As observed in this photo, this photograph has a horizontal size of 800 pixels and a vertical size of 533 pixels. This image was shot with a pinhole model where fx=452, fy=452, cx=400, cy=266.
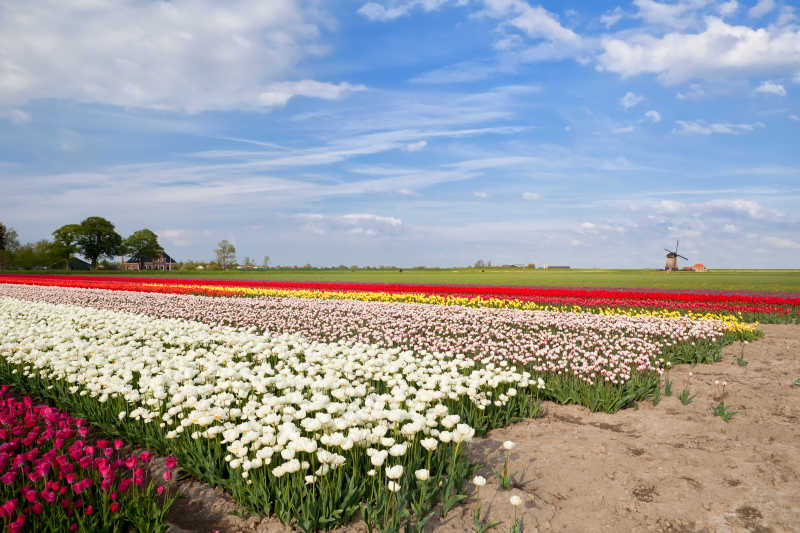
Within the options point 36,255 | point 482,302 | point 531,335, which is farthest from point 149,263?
point 531,335

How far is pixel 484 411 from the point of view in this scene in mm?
6363

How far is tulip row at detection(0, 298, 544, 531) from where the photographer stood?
155 inches

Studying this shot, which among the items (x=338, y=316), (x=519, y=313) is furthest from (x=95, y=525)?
(x=519, y=313)

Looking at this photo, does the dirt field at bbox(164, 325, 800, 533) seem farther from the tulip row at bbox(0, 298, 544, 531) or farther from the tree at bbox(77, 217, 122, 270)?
the tree at bbox(77, 217, 122, 270)

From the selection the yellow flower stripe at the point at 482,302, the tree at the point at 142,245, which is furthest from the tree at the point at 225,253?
the yellow flower stripe at the point at 482,302

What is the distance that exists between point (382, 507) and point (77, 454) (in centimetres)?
290

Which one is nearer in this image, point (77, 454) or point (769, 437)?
point (77, 454)

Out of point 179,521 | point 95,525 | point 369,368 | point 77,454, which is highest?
point 369,368

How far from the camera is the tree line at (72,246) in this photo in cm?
8588

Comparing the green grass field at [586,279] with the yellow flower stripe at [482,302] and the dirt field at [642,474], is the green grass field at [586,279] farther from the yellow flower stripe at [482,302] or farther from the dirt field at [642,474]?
the dirt field at [642,474]

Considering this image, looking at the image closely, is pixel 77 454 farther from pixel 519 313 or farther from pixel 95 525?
pixel 519 313

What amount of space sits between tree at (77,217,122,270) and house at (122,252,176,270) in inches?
404

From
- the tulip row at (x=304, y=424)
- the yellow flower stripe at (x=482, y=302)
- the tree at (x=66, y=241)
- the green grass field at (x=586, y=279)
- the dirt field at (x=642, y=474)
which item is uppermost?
the tree at (x=66, y=241)

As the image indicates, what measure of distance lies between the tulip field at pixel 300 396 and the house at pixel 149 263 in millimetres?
113044
